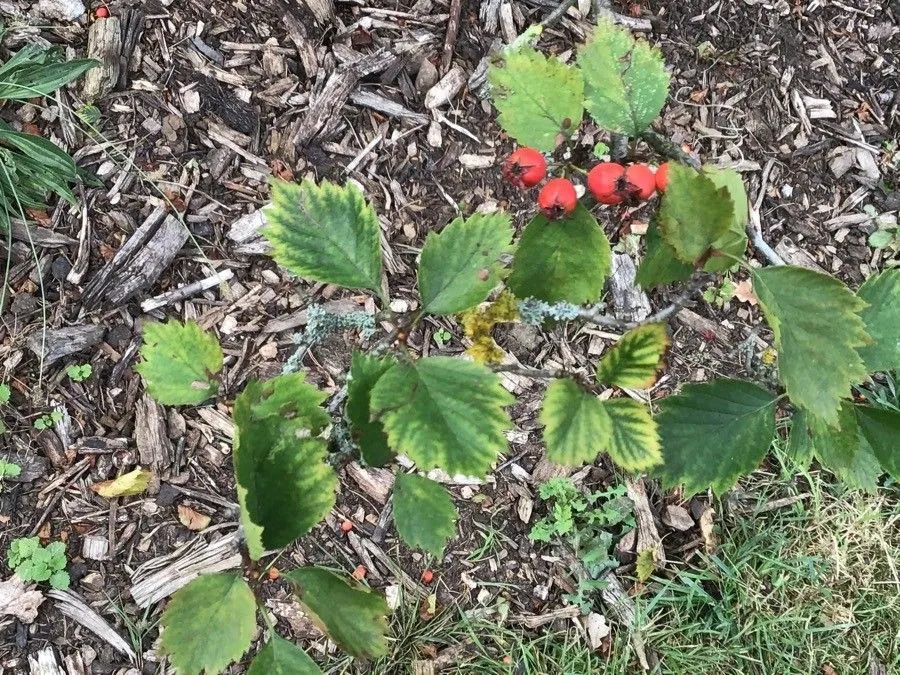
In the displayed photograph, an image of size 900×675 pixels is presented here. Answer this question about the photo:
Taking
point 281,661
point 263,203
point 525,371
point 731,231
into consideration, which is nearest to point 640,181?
point 731,231

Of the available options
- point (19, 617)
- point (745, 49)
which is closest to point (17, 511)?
point (19, 617)

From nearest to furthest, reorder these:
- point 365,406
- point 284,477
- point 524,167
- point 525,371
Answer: point 284,477, point 365,406, point 524,167, point 525,371

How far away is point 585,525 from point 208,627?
143cm

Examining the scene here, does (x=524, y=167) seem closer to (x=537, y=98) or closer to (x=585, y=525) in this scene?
(x=537, y=98)

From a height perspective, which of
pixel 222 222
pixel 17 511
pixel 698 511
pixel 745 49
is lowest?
pixel 17 511

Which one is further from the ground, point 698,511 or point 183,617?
point 183,617

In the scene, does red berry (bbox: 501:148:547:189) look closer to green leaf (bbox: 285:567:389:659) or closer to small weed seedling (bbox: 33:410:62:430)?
green leaf (bbox: 285:567:389:659)

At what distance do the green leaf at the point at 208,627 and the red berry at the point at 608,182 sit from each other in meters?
0.75

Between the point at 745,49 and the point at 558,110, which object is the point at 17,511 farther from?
the point at 745,49

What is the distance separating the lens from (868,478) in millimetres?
1405

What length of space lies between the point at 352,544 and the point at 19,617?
86 cm

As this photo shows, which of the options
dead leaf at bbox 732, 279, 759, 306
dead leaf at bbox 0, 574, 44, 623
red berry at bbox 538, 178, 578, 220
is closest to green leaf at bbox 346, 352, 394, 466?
red berry at bbox 538, 178, 578, 220

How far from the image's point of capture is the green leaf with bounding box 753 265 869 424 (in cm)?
98

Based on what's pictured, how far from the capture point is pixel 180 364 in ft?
3.86
